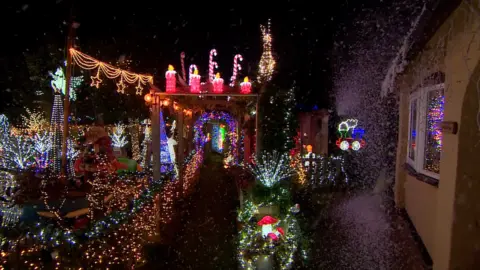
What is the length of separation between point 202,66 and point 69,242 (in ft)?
51.8

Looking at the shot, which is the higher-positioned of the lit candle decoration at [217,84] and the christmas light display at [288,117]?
the lit candle decoration at [217,84]

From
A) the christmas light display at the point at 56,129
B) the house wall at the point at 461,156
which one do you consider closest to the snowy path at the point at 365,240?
the house wall at the point at 461,156

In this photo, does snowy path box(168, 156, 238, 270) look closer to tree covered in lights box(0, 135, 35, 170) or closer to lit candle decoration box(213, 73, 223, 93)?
lit candle decoration box(213, 73, 223, 93)

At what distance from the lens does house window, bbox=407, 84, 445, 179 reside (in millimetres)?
4973

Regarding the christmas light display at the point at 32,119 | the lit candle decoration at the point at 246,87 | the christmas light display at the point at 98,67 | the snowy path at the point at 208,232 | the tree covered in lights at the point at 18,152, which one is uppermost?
the christmas light display at the point at 98,67

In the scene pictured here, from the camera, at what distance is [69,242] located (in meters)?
3.75

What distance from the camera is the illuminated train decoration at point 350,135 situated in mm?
11613

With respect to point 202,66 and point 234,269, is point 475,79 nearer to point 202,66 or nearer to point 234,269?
point 234,269

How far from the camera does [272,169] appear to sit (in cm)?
688

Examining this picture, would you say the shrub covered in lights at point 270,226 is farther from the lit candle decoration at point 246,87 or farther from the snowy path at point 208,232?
the lit candle decoration at point 246,87

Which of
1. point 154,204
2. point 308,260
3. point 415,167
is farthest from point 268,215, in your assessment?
point 415,167

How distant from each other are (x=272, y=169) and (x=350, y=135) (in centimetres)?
771

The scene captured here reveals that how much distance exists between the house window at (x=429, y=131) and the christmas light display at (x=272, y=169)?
247 centimetres

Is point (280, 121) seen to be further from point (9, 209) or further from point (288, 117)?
point (9, 209)
